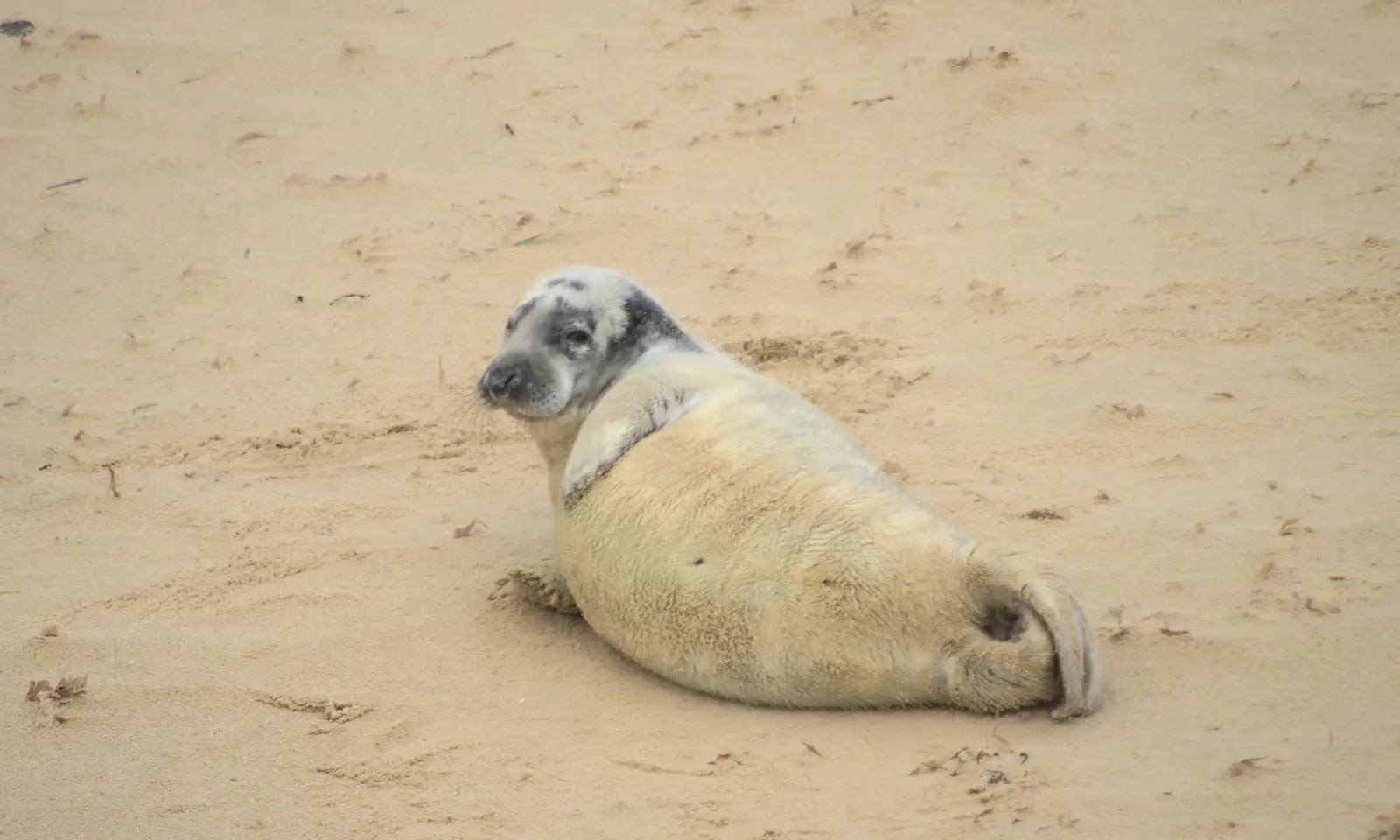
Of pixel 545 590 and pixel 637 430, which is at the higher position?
pixel 637 430

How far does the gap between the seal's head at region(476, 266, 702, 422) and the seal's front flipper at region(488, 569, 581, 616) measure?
1.61ft

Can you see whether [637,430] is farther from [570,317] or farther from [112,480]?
[112,480]

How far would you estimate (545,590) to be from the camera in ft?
16.3

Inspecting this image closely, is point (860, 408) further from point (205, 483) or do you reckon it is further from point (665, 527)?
point (205, 483)

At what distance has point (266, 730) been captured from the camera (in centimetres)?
451

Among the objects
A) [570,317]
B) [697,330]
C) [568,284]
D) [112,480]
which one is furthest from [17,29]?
[570,317]

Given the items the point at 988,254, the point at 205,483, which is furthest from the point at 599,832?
the point at 988,254

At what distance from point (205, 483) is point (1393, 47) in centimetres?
641

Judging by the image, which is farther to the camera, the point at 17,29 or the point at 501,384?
the point at 17,29

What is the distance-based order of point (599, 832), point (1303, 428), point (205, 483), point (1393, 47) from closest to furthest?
point (599, 832) → point (1303, 428) → point (205, 483) → point (1393, 47)

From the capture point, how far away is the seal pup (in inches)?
159

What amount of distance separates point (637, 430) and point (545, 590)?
62 centimetres

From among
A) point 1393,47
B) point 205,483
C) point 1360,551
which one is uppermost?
point 1393,47

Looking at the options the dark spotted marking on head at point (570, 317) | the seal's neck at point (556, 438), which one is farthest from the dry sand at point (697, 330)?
the dark spotted marking on head at point (570, 317)
